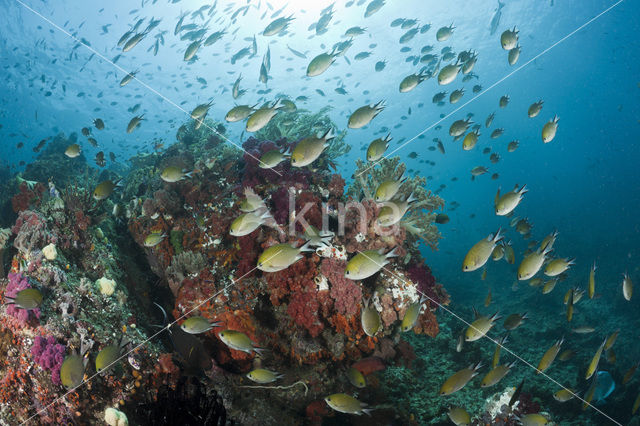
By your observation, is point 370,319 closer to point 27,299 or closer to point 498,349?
point 498,349

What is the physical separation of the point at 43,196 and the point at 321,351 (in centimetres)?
689

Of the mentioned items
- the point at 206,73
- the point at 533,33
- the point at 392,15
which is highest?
the point at 392,15

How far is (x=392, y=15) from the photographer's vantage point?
35.6 meters

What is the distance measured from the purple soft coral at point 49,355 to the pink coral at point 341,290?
331 centimetres

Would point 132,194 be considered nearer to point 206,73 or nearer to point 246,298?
point 246,298

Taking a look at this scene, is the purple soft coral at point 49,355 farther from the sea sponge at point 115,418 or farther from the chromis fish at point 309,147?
the chromis fish at point 309,147

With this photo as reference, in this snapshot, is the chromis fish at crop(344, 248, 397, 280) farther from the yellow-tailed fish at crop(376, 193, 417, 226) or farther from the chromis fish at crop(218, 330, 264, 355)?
the chromis fish at crop(218, 330, 264, 355)

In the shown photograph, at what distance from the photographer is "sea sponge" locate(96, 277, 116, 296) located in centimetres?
445

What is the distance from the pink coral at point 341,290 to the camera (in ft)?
14.1

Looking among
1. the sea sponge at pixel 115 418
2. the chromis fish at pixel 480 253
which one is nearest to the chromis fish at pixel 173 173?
the sea sponge at pixel 115 418

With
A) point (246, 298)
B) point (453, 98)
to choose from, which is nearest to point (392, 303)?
point (246, 298)

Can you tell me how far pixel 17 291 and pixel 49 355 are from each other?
1.08m

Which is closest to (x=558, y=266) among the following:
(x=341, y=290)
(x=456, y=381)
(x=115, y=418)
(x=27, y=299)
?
(x=456, y=381)

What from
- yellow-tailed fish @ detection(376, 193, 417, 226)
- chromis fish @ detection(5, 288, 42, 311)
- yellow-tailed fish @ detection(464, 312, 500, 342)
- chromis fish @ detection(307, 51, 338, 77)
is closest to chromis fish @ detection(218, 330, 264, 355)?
chromis fish @ detection(5, 288, 42, 311)
